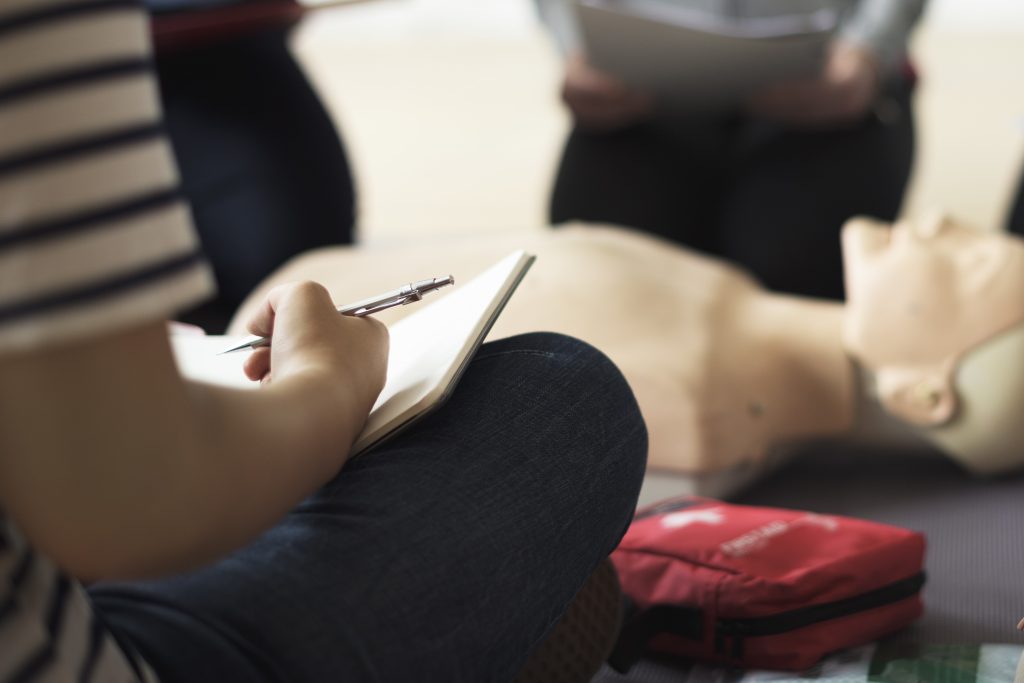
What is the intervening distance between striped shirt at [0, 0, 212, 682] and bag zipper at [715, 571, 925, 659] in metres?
0.56

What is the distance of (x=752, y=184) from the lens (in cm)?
164

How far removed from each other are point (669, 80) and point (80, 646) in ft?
4.13

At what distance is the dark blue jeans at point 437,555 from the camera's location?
0.53 metres

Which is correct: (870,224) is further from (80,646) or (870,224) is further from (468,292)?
(80,646)

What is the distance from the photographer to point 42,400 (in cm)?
39

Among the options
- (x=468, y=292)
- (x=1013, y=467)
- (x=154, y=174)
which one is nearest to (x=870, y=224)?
(x=1013, y=467)

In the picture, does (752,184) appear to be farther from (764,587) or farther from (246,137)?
(764,587)

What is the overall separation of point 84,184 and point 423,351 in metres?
0.35

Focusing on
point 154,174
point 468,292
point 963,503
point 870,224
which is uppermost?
point 154,174

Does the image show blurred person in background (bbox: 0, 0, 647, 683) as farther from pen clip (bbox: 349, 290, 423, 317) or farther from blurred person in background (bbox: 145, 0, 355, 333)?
blurred person in background (bbox: 145, 0, 355, 333)

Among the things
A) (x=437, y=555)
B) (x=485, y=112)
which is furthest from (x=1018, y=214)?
(x=485, y=112)

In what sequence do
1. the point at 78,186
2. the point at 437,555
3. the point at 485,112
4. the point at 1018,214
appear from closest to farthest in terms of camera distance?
the point at 78,186 < the point at 437,555 < the point at 1018,214 < the point at 485,112

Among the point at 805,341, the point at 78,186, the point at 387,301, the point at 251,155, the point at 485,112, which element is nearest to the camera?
the point at 78,186

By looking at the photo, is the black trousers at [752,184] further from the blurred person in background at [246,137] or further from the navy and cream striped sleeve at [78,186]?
the navy and cream striped sleeve at [78,186]
